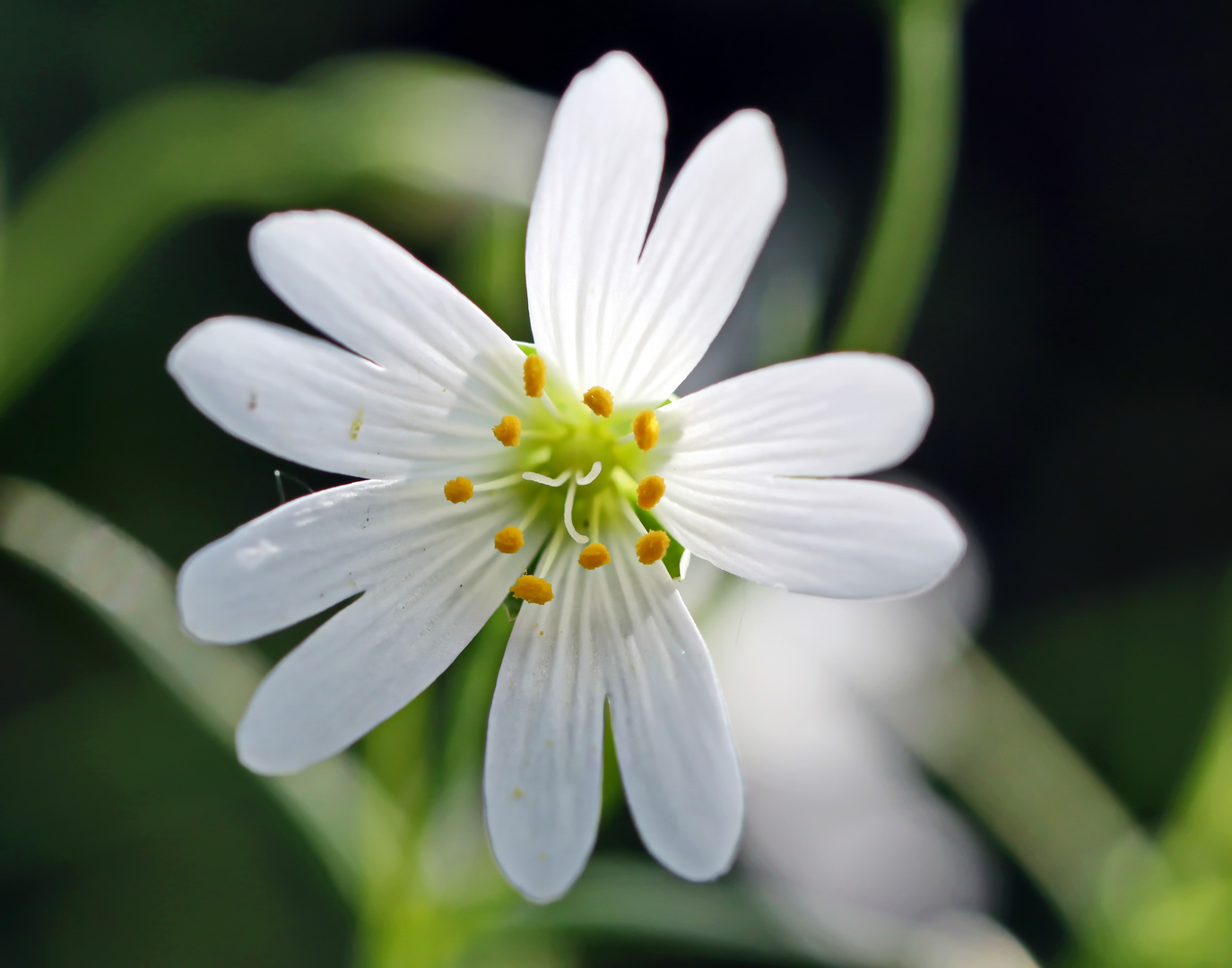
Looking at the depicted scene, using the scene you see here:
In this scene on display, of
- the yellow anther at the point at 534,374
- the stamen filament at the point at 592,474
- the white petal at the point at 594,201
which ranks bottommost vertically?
the stamen filament at the point at 592,474

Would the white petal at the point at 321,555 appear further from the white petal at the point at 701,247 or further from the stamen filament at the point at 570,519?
the white petal at the point at 701,247

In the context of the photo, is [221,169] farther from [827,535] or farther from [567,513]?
[827,535]

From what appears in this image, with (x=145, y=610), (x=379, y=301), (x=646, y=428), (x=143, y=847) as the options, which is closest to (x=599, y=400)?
(x=646, y=428)

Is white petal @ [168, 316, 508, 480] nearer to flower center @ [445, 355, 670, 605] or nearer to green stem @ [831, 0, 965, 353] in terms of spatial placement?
flower center @ [445, 355, 670, 605]

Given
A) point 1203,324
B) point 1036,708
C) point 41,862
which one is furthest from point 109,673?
point 1203,324

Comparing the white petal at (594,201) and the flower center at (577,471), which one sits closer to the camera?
the white petal at (594,201)

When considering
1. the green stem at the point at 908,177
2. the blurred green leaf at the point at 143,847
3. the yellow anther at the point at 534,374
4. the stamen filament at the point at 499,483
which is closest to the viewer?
the yellow anther at the point at 534,374

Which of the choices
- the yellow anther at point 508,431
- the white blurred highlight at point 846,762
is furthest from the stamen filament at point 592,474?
the white blurred highlight at point 846,762
